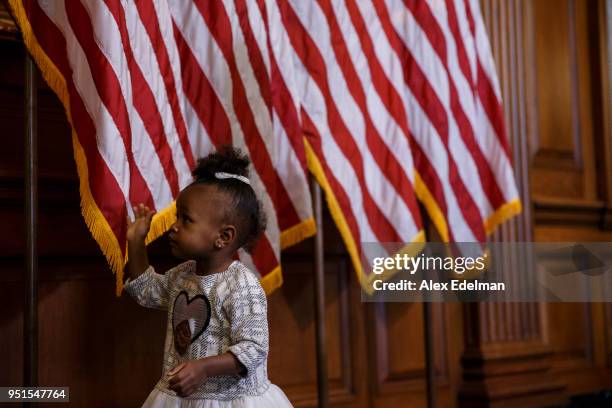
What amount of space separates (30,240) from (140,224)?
0.33 meters

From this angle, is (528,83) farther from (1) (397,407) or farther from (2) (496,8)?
(1) (397,407)

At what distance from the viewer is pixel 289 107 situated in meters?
2.96

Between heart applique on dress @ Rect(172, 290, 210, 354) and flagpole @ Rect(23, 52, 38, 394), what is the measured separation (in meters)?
0.44

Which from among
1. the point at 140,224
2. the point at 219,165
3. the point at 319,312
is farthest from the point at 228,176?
the point at 319,312

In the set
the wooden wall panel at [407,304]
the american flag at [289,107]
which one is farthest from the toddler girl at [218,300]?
the wooden wall panel at [407,304]

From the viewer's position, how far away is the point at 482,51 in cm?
363

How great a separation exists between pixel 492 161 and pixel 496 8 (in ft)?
3.47

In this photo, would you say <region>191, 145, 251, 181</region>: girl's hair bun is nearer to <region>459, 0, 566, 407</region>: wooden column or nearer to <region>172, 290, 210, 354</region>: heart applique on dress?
<region>172, 290, 210, 354</region>: heart applique on dress

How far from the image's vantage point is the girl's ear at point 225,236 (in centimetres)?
214

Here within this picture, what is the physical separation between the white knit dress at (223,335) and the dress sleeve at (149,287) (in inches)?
4.0

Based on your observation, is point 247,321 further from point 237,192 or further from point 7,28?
point 7,28

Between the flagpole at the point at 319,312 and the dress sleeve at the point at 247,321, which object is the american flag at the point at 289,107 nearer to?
the flagpole at the point at 319,312

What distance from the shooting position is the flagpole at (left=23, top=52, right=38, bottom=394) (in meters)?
2.33

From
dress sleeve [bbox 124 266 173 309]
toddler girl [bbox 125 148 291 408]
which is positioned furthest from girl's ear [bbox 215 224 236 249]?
dress sleeve [bbox 124 266 173 309]
